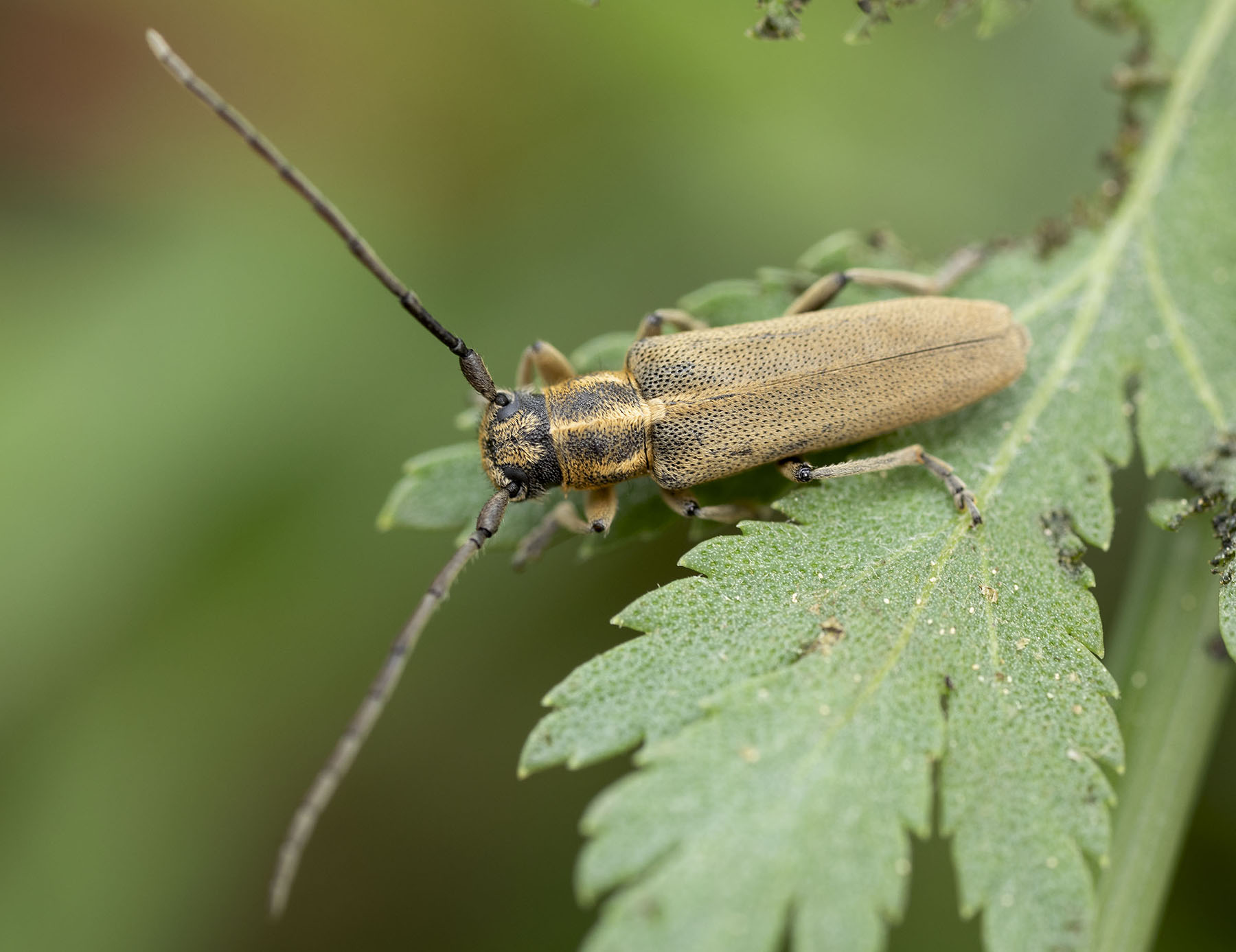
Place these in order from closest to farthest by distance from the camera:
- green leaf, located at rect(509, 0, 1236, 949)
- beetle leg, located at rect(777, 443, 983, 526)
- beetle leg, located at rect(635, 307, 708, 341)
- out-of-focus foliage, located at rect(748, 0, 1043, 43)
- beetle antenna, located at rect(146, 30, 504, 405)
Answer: green leaf, located at rect(509, 0, 1236, 949), beetle antenna, located at rect(146, 30, 504, 405), out-of-focus foliage, located at rect(748, 0, 1043, 43), beetle leg, located at rect(777, 443, 983, 526), beetle leg, located at rect(635, 307, 708, 341)

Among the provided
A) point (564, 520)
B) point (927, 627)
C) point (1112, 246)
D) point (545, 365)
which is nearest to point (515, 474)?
point (564, 520)

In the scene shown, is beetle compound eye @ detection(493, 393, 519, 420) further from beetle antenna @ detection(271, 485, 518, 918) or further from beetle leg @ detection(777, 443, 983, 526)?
beetle leg @ detection(777, 443, 983, 526)

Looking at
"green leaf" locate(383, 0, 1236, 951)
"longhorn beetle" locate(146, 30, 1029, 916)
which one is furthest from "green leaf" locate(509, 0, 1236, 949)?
"longhorn beetle" locate(146, 30, 1029, 916)

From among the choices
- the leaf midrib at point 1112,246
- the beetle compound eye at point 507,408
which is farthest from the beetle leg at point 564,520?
the leaf midrib at point 1112,246

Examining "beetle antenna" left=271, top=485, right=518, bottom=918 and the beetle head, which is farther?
the beetle head

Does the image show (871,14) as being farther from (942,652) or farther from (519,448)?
(942,652)

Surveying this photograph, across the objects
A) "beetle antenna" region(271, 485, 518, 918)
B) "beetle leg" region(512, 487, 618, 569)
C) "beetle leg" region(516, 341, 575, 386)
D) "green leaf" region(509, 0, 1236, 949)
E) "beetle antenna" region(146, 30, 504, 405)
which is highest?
"beetle antenna" region(146, 30, 504, 405)
